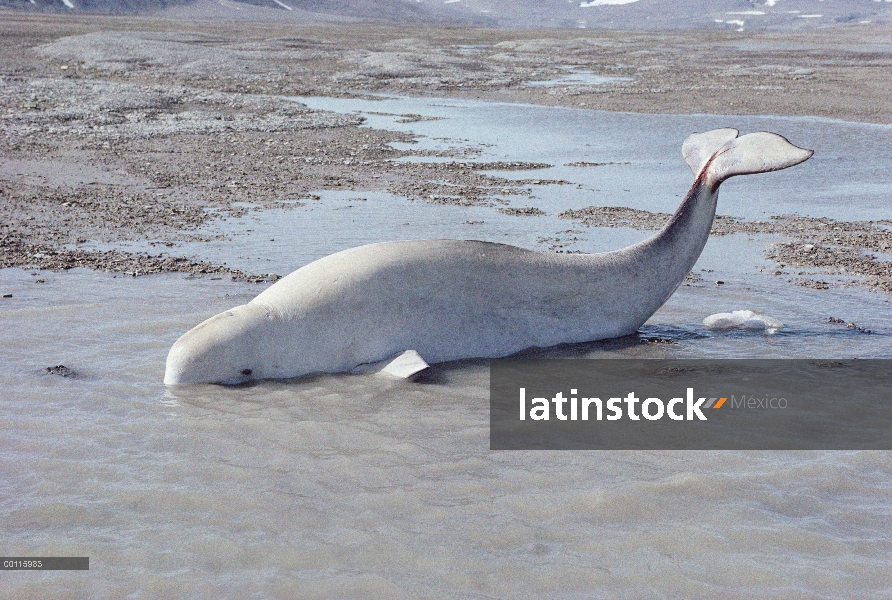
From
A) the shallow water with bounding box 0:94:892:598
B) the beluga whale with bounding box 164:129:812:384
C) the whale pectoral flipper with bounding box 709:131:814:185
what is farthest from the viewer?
the whale pectoral flipper with bounding box 709:131:814:185

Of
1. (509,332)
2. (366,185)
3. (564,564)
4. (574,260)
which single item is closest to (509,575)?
(564,564)

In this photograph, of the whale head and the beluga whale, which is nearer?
the whale head

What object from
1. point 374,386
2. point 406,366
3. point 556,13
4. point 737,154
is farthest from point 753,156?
point 556,13

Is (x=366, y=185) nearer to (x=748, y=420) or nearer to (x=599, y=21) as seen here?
(x=748, y=420)

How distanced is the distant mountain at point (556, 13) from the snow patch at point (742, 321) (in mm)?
110512

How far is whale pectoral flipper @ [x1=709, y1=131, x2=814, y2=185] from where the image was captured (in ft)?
24.5

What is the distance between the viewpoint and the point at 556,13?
200 metres

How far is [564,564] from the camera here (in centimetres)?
426
